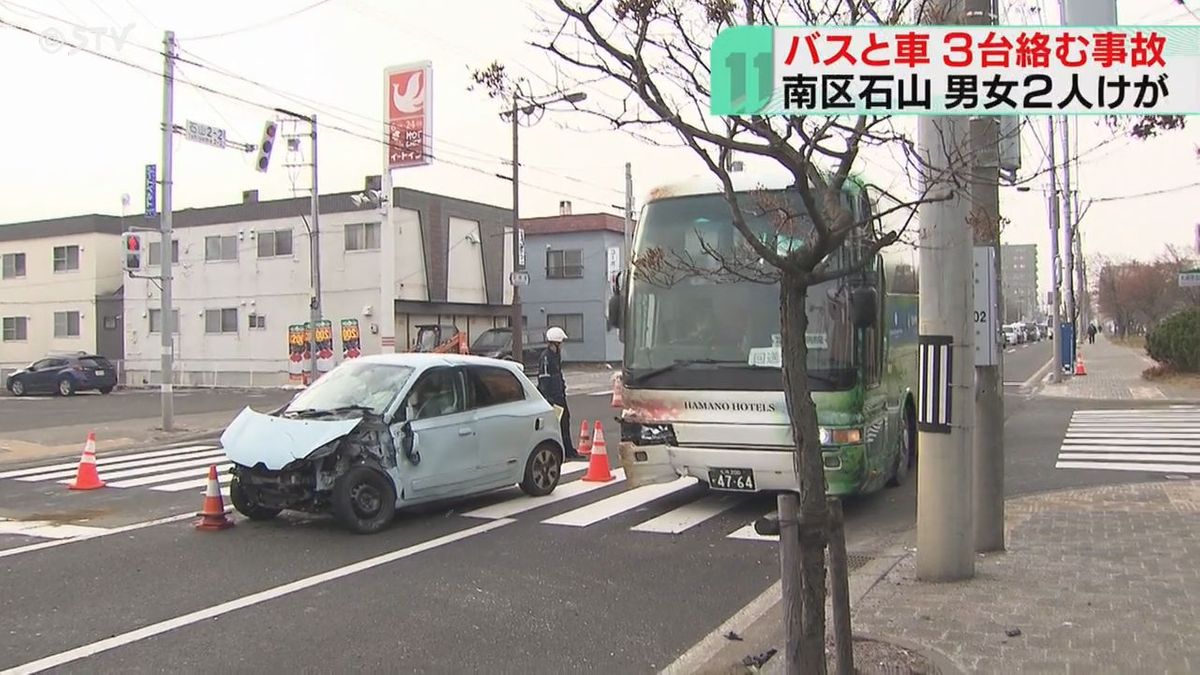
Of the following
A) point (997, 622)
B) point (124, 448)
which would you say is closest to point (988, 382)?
point (997, 622)

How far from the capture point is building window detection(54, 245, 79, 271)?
140 ft

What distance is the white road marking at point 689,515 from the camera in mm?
8758

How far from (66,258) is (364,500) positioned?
41459mm

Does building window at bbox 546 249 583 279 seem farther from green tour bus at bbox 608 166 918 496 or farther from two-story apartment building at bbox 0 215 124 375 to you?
green tour bus at bbox 608 166 918 496

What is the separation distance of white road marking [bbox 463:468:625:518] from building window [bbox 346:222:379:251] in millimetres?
26516

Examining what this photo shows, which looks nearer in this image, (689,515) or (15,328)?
(689,515)

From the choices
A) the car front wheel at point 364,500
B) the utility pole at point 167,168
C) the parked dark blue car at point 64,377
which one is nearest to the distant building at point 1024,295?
the parked dark blue car at point 64,377

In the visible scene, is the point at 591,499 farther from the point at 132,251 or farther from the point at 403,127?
the point at 403,127

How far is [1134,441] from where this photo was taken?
48.1ft

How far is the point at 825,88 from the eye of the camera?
4.31 meters

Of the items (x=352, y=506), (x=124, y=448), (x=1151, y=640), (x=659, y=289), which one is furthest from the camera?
(x=124, y=448)

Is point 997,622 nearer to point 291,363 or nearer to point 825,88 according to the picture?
point 825,88

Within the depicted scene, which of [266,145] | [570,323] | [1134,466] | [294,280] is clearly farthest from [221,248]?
[1134,466]

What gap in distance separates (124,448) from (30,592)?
11.4 meters
